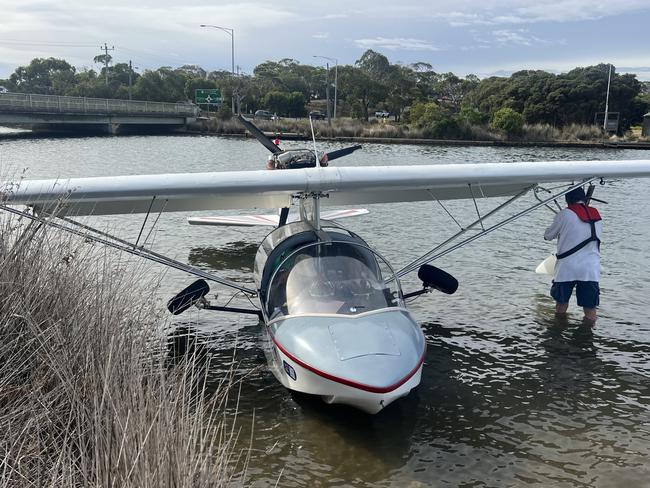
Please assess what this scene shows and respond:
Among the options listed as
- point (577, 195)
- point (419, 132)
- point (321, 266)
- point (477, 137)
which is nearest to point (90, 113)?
point (419, 132)

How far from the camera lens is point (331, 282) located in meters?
6.96

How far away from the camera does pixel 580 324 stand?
33.3 ft

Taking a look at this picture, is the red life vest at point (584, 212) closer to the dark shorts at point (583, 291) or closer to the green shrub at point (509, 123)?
the dark shorts at point (583, 291)

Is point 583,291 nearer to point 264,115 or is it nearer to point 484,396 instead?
point 484,396

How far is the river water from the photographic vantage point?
600cm

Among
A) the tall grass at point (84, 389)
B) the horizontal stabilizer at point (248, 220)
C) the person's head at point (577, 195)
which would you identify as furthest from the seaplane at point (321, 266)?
the horizontal stabilizer at point (248, 220)

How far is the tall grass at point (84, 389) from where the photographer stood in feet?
11.7

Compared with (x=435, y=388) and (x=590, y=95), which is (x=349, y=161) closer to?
(x=435, y=388)

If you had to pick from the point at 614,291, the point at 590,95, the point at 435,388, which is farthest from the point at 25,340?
the point at 590,95

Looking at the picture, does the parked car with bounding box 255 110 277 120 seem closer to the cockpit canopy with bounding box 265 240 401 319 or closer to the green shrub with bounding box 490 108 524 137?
the green shrub with bounding box 490 108 524 137

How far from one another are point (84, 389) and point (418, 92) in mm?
86106

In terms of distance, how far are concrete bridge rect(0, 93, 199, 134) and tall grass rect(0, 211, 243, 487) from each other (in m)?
57.8

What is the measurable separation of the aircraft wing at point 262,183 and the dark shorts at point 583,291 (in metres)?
1.73

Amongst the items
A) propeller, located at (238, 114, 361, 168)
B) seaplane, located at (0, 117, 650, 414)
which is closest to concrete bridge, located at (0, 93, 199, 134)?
propeller, located at (238, 114, 361, 168)
